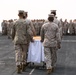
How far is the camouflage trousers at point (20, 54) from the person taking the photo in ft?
38.0

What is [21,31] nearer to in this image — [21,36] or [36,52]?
[21,36]

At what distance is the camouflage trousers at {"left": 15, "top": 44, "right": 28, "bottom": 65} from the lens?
456 inches

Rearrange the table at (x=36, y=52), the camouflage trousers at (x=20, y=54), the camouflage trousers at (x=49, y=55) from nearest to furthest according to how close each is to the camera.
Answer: the camouflage trousers at (x=49, y=55) → the camouflage trousers at (x=20, y=54) → the table at (x=36, y=52)

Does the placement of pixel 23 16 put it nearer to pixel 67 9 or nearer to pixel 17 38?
pixel 17 38

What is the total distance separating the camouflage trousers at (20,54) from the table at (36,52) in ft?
1.31

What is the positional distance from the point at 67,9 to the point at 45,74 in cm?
2481

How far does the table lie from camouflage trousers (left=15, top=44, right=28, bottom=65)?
0.40 metres

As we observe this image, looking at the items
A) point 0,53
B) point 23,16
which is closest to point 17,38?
point 23,16

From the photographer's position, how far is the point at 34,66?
12594 millimetres

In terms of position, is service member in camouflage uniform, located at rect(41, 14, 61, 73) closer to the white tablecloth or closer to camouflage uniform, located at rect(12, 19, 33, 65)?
camouflage uniform, located at rect(12, 19, 33, 65)

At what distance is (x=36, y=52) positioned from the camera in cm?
1219

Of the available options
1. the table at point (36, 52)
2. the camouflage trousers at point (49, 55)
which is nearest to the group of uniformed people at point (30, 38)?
the camouflage trousers at point (49, 55)

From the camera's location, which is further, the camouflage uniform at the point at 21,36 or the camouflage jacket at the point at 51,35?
the camouflage uniform at the point at 21,36

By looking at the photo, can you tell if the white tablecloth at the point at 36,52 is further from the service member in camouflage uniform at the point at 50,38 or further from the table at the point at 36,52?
the service member in camouflage uniform at the point at 50,38
